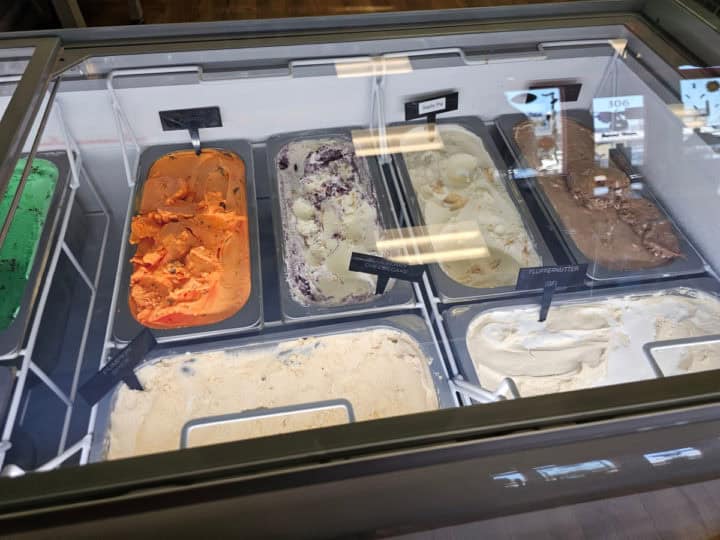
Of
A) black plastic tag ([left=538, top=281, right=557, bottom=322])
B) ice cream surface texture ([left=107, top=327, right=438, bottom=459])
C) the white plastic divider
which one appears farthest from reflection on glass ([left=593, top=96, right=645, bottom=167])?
the white plastic divider

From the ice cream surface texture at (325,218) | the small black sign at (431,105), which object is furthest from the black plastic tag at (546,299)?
the small black sign at (431,105)

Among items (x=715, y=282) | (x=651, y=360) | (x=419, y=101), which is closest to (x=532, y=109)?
(x=419, y=101)

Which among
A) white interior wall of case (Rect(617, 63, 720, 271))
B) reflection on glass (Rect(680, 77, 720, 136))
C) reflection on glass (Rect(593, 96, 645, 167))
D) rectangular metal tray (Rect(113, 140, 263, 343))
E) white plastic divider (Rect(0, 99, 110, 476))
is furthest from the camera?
reflection on glass (Rect(593, 96, 645, 167))

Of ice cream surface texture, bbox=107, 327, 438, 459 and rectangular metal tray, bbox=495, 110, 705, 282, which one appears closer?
ice cream surface texture, bbox=107, 327, 438, 459

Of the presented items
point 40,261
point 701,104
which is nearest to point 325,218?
point 40,261

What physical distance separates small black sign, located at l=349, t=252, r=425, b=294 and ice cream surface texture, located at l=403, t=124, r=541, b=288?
102 millimetres

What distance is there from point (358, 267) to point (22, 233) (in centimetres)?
91

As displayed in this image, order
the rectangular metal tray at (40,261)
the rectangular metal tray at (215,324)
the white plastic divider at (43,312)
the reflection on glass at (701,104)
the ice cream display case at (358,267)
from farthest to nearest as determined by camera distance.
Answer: the reflection on glass at (701,104)
the rectangular metal tray at (215,324)
the rectangular metal tray at (40,261)
the white plastic divider at (43,312)
the ice cream display case at (358,267)

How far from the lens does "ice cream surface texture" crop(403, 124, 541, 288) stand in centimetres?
148

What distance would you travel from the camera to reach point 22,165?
117 cm

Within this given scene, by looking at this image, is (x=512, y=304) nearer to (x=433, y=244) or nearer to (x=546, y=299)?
(x=546, y=299)

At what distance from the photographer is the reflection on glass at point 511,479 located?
805 mm

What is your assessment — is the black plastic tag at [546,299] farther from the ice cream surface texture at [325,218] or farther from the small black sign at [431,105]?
the small black sign at [431,105]

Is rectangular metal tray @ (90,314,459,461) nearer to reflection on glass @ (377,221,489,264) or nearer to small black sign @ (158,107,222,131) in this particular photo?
reflection on glass @ (377,221,489,264)
